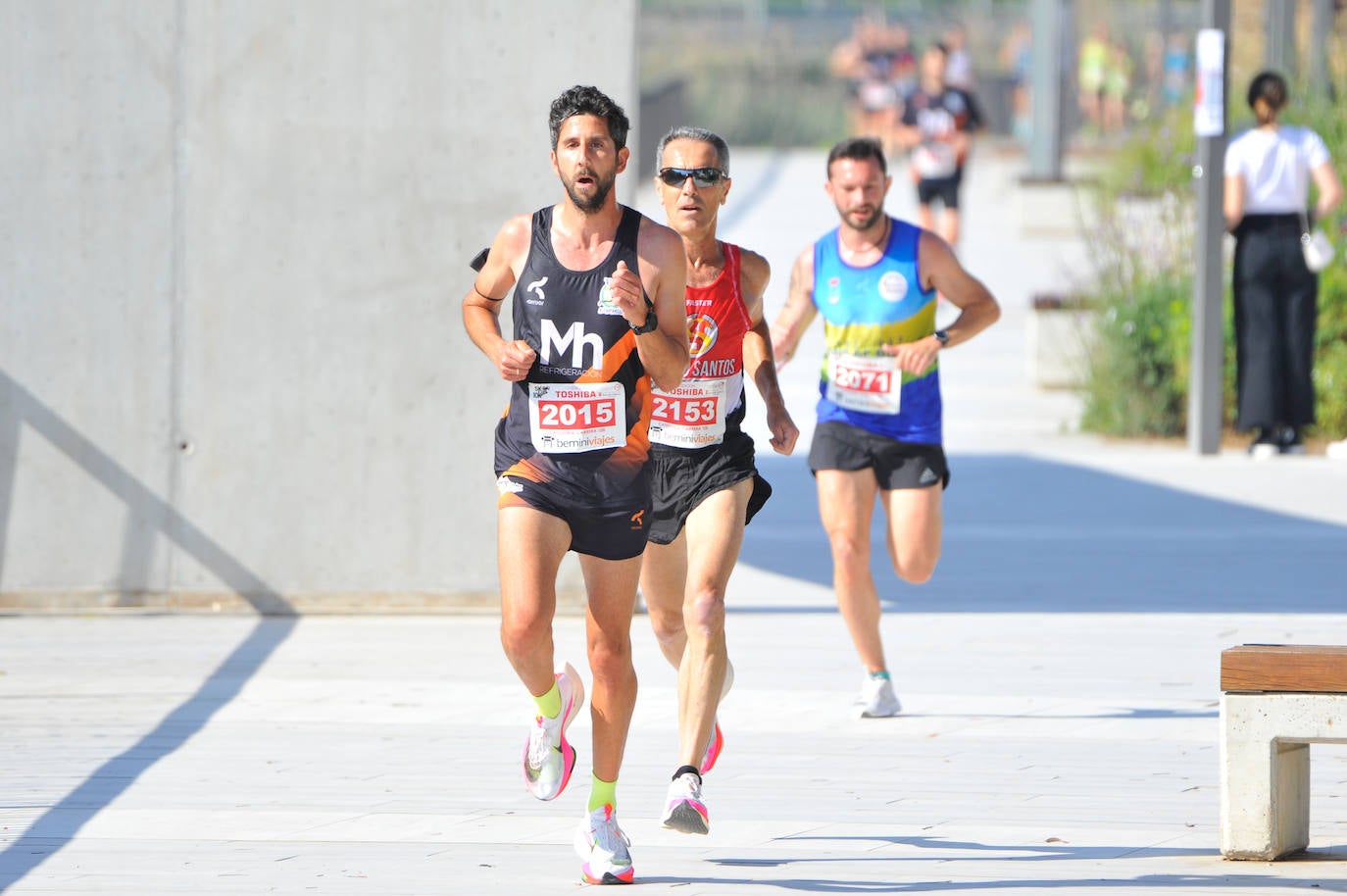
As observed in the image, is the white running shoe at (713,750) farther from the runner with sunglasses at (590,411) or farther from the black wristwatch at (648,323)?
the black wristwatch at (648,323)

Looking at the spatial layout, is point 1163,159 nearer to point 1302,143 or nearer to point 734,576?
point 1302,143

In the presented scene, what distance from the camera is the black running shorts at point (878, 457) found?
26.7 feet

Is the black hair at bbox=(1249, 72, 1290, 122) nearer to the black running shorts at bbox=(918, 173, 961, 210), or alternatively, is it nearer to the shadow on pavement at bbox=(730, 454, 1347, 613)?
the shadow on pavement at bbox=(730, 454, 1347, 613)

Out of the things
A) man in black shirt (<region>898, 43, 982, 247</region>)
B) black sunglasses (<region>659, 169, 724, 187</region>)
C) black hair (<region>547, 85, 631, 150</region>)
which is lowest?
black sunglasses (<region>659, 169, 724, 187</region>)

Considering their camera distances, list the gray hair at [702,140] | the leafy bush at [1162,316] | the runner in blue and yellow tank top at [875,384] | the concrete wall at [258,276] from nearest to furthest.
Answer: the gray hair at [702,140]
the runner in blue and yellow tank top at [875,384]
the concrete wall at [258,276]
the leafy bush at [1162,316]

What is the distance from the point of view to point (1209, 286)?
1446 centimetres

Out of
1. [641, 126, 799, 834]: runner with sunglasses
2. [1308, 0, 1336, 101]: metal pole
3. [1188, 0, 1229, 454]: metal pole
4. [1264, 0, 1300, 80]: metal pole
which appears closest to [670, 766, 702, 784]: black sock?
[641, 126, 799, 834]: runner with sunglasses

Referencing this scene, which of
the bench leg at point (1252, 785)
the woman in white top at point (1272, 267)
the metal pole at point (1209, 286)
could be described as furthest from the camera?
the metal pole at point (1209, 286)

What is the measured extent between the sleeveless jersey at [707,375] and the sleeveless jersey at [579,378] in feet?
2.55

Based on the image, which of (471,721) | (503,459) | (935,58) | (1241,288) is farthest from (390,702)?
(935,58)

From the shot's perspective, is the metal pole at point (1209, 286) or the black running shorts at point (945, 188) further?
the black running shorts at point (945, 188)

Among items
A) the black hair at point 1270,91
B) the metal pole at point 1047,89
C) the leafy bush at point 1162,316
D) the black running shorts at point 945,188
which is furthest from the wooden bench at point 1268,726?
the metal pole at point 1047,89

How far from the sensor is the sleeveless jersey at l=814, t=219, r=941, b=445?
26.6 ft

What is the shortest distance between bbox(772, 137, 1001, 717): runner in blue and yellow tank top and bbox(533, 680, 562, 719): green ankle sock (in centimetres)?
197
